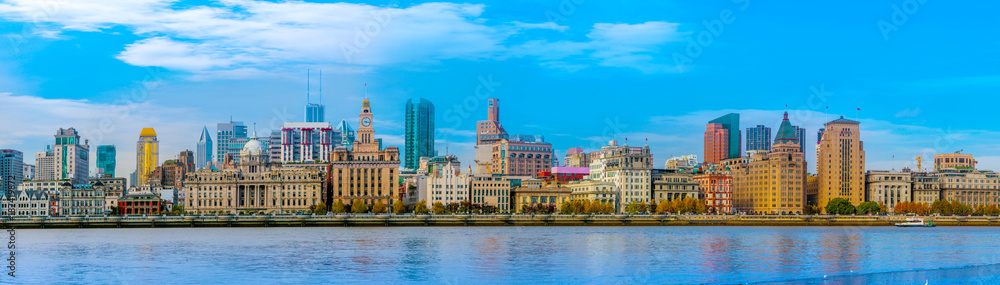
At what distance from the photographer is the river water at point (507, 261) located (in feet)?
197

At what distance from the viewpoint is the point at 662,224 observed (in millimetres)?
167375

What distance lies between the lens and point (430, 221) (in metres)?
163

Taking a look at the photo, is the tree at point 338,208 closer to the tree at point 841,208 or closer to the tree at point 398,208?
the tree at point 398,208

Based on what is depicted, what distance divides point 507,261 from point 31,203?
484 ft

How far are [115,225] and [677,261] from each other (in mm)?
103615

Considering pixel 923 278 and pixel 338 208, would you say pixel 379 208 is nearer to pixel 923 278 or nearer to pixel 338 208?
pixel 338 208

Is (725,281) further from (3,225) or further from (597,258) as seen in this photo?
(3,225)

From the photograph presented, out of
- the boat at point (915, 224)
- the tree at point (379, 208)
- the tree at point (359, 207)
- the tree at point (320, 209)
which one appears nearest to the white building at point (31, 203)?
the tree at point (320, 209)

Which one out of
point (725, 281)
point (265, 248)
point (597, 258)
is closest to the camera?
point (725, 281)

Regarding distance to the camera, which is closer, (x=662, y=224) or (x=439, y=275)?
(x=439, y=275)

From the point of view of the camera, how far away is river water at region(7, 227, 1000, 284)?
60.2 metres

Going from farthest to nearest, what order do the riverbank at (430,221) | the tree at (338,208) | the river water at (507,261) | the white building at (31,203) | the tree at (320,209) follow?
the white building at (31,203), the tree at (320,209), the tree at (338,208), the riverbank at (430,221), the river water at (507,261)

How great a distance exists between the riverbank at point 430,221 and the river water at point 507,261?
5007cm

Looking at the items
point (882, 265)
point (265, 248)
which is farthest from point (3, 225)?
point (882, 265)
